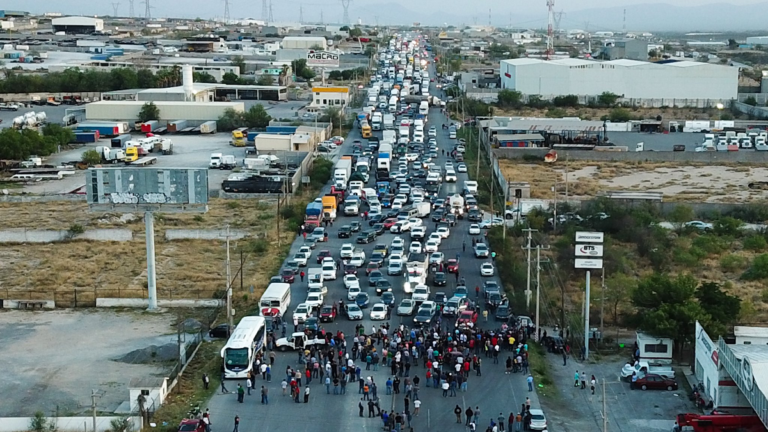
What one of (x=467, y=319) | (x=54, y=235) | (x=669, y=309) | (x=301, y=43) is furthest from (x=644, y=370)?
(x=301, y=43)

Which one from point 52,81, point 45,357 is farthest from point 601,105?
point 45,357

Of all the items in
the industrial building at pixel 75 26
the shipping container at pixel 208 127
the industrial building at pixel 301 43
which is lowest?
the shipping container at pixel 208 127

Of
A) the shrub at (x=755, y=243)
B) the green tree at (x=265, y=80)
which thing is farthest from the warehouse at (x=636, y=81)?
the shrub at (x=755, y=243)

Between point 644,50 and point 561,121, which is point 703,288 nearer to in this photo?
point 561,121

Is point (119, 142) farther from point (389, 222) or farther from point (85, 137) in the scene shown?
point (389, 222)

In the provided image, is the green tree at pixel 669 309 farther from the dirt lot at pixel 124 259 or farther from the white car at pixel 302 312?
the dirt lot at pixel 124 259

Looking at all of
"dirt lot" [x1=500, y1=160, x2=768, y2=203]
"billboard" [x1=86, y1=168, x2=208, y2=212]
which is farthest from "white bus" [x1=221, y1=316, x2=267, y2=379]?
"dirt lot" [x1=500, y1=160, x2=768, y2=203]
